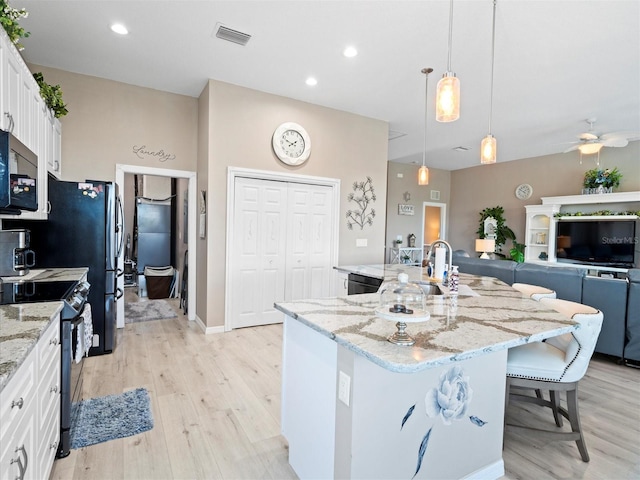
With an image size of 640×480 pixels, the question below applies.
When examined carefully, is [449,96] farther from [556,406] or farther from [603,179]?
[603,179]

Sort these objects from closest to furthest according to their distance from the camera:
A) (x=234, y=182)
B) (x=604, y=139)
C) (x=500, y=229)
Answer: (x=234, y=182)
(x=604, y=139)
(x=500, y=229)

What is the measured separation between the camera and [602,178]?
21.1 ft

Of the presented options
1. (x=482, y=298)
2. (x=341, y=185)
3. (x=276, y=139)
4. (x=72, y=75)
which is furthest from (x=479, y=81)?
(x=72, y=75)

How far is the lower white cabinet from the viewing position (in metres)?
1.09

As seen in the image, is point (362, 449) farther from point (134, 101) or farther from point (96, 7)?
point (134, 101)

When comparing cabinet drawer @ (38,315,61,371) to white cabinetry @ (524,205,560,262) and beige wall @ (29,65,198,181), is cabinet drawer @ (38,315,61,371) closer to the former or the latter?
beige wall @ (29,65,198,181)

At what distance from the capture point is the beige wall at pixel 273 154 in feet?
13.6

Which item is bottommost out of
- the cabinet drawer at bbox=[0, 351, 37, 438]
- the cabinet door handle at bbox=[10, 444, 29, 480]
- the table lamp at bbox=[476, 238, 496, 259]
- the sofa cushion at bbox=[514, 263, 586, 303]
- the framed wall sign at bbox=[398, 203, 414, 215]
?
the cabinet door handle at bbox=[10, 444, 29, 480]

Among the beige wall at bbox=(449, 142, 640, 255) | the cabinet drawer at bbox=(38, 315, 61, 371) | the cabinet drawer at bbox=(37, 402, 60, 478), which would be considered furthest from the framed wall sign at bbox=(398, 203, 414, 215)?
the cabinet drawer at bbox=(37, 402, 60, 478)

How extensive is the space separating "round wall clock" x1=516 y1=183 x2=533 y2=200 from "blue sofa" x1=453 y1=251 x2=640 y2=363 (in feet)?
15.2

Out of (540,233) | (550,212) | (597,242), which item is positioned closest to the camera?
(597,242)

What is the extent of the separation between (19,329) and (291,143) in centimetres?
373

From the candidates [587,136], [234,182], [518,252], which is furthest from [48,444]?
[518,252]

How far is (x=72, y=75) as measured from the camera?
393 cm
